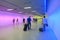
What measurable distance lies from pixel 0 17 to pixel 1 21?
28.3 inches

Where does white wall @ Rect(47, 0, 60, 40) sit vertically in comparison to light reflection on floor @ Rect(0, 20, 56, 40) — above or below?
above

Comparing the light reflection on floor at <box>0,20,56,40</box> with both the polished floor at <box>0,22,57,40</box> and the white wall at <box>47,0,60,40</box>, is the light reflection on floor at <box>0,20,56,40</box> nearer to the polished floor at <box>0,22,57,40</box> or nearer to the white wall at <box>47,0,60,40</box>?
the polished floor at <box>0,22,57,40</box>

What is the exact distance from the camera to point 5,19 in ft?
56.5

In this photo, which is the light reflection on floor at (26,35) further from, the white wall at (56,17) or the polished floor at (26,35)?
the white wall at (56,17)

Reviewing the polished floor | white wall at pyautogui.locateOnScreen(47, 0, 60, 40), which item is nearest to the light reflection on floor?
the polished floor

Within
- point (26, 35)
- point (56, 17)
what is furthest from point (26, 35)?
point (56, 17)

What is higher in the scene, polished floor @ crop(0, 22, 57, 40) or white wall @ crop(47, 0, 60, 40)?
white wall @ crop(47, 0, 60, 40)

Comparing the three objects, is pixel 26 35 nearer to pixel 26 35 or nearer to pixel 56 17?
pixel 26 35

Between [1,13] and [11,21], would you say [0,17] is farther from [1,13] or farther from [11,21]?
[11,21]

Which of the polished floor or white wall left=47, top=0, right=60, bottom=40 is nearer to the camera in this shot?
white wall left=47, top=0, right=60, bottom=40

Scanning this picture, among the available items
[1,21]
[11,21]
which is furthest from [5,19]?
[11,21]

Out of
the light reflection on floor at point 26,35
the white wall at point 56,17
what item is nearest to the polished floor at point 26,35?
the light reflection on floor at point 26,35

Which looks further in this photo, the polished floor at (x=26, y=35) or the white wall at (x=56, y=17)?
the polished floor at (x=26, y=35)

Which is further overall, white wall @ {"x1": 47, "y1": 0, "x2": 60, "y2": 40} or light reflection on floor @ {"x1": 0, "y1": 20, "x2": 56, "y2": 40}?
light reflection on floor @ {"x1": 0, "y1": 20, "x2": 56, "y2": 40}
